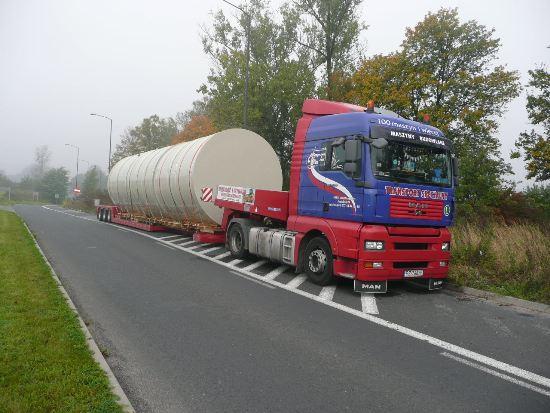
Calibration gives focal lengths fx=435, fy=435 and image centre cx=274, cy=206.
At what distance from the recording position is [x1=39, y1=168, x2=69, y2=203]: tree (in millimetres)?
101938

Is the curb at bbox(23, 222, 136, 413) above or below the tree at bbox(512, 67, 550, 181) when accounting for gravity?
below

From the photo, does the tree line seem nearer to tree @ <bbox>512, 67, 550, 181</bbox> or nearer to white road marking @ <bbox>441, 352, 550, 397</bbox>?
tree @ <bbox>512, 67, 550, 181</bbox>

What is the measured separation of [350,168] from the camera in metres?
7.68

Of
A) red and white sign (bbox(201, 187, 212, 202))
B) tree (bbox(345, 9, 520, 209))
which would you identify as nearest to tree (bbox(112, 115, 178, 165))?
tree (bbox(345, 9, 520, 209))

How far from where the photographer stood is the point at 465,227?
1177cm

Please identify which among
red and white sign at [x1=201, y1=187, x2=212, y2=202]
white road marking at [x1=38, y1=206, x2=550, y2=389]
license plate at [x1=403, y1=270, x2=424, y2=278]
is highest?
red and white sign at [x1=201, y1=187, x2=212, y2=202]

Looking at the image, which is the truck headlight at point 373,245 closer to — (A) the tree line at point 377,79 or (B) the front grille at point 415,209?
(B) the front grille at point 415,209

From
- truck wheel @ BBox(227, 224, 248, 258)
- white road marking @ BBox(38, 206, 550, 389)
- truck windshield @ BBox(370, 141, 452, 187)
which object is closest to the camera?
white road marking @ BBox(38, 206, 550, 389)

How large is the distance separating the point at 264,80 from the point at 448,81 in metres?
11.5

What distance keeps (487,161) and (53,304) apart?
1698 cm

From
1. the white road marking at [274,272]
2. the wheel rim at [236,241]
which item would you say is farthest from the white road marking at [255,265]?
the wheel rim at [236,241]

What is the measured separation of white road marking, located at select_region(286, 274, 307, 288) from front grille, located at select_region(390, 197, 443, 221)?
2.33 m

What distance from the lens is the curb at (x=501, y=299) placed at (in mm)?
7233

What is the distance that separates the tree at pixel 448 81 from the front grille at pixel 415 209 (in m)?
16.3
